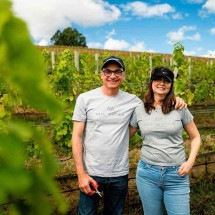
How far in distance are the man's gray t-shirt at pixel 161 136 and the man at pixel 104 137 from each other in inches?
5.8

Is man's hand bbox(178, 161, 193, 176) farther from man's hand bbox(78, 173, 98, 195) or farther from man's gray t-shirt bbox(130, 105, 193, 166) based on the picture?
man's hand bbox(78, 173, 98, 195)

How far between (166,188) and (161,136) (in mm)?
386

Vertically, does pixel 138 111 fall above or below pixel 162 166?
→ above

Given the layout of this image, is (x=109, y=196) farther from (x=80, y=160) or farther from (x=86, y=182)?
(x=80, y=160)

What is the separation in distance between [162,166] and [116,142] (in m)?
0.38

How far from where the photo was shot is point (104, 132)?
2.81 metres

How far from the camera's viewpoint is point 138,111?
2906mm

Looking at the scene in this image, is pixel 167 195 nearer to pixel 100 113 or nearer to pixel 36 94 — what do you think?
pixel 100 113

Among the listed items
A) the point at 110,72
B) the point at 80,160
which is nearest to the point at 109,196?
the point at 80,160

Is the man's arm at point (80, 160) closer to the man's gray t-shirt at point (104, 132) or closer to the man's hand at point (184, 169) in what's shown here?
the man's gray t-shirt at point (104, 132)

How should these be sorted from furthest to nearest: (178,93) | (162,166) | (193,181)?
(178,93) → (193,181) → (162,166)

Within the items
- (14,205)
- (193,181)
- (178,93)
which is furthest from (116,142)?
(178,93)

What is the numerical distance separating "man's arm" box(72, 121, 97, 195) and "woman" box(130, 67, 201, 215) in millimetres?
400

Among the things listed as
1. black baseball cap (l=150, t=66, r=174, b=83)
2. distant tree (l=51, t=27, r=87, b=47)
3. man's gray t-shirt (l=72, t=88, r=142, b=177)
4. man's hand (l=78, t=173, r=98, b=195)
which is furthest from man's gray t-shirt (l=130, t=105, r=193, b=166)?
distant tree (l=51, t=27, r=87, b=47)
